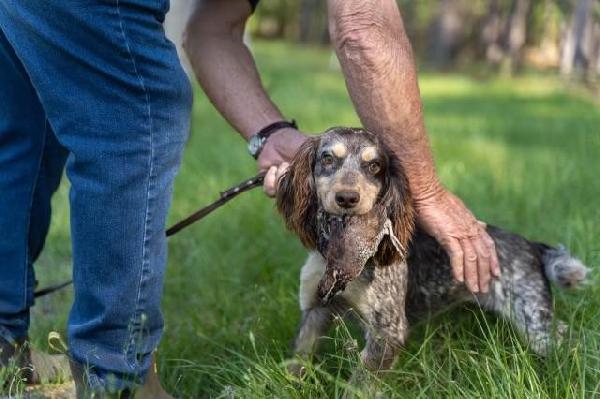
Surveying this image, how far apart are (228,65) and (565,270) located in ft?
5.36

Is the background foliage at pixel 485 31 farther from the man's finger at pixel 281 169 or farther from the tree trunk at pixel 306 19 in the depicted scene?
the man's finger at pixel 281 169

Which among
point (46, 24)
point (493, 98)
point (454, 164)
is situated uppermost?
point (46, 24)

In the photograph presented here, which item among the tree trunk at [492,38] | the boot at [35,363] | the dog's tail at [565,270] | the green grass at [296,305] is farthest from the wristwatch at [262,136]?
the tree trunk at [492,38]

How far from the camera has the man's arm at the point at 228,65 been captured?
3.72 meters

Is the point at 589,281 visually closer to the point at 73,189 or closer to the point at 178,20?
the point at 73,189

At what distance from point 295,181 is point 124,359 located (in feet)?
2.80

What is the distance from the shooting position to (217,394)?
3477mm

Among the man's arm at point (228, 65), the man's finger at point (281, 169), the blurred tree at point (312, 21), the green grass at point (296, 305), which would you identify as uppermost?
the man's arm at point (228, 65)

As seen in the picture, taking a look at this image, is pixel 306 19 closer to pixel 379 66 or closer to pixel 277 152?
pixel 277 152

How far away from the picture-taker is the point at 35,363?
3.46 meters

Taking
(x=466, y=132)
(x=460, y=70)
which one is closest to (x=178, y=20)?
(x=466, y=132)

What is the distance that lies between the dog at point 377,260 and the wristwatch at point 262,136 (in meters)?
0.29

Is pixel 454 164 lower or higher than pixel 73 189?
lower

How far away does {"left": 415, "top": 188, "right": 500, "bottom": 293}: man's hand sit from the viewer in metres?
3.28
